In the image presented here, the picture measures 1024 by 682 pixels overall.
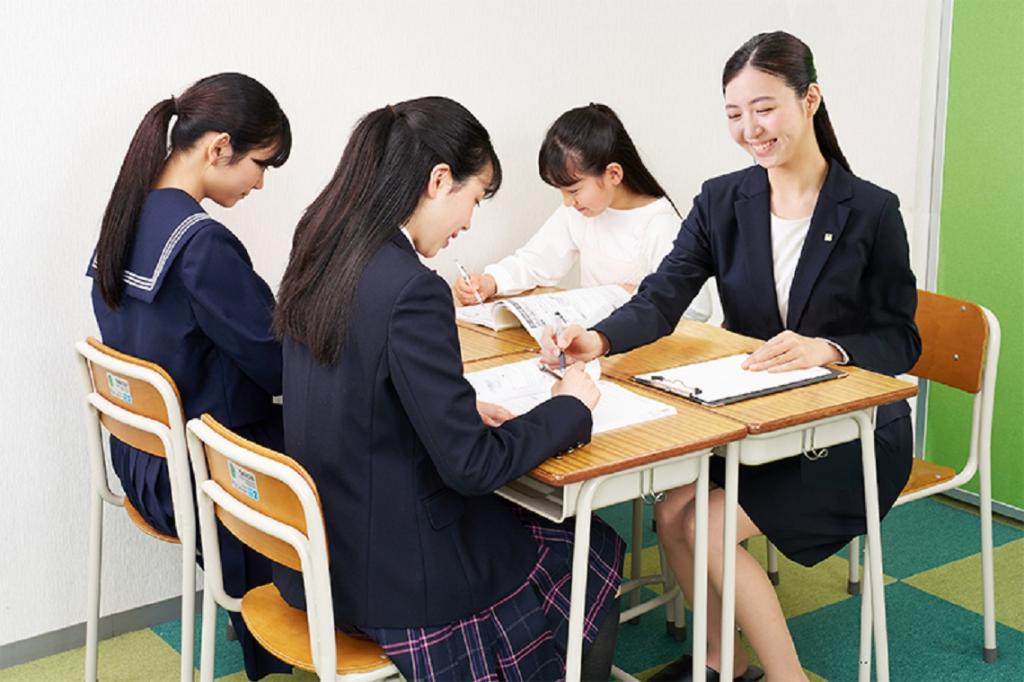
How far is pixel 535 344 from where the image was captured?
8.06 feet

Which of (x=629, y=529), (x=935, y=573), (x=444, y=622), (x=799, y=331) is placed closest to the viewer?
(x=444, y=622)

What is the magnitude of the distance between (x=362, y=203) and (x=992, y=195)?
229cm

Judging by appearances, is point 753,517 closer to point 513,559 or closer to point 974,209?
point 513,559

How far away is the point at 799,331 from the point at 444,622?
107cm

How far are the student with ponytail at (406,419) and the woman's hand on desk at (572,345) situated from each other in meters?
0.40

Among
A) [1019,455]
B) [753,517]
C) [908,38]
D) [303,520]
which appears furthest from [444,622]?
[908,38]

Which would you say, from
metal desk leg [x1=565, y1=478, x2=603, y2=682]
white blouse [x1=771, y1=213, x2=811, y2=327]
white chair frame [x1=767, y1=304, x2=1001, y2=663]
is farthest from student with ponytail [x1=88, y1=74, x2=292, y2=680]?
white chair frame [x1=767, y1=304, x2=1001, y2=663]

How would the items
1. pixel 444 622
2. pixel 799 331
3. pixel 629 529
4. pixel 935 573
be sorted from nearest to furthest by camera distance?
1. pixel 444 622
2. pixel 799 331
3. pixel 935 573
4. pixel 629 529

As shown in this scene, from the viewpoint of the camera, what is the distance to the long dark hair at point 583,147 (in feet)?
9.30

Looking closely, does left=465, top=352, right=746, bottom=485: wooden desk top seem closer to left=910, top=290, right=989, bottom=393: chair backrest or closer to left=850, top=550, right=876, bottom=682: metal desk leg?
left=850, top=550, right=876, bottom=682: metal desk leg

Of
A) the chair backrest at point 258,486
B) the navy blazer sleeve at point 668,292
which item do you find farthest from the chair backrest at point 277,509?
the navy blazer sleeve at point 668,292

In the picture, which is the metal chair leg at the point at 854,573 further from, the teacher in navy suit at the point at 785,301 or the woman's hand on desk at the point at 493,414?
the woman's hand on desk at the point at 493,414

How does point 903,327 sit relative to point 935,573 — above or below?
above

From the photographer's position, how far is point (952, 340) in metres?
2.54
